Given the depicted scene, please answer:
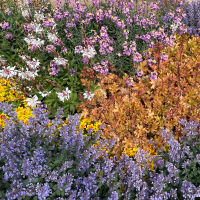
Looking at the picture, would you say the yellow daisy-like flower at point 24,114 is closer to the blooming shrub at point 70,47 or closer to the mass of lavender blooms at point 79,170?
the blooming shrub at point 70,47

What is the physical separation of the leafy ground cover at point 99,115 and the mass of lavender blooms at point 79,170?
0.04ft

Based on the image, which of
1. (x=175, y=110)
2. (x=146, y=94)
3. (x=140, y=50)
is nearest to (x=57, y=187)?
(x=175, y=110)

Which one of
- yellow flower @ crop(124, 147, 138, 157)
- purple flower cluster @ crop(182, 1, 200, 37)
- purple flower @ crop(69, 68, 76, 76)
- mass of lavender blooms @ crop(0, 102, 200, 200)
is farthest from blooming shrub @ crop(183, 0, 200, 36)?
yellow flower @ crop(124, 147, 138, 157)

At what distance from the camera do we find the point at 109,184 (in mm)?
2254

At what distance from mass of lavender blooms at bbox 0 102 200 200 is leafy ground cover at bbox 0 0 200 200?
1 cm

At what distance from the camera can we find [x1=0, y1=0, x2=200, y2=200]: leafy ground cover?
7.24 ft

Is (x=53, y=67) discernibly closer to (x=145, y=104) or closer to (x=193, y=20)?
(x=145, y=104)

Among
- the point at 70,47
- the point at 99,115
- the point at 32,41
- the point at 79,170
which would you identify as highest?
the point at 70,47

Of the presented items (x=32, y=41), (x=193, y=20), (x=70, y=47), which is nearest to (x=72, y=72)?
(x=32, y=41)

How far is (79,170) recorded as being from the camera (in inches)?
89.7

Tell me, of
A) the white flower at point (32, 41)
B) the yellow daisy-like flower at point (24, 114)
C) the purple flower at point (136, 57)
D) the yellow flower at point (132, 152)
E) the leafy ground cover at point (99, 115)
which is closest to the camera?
the leafy ground cover at point (99, 115)

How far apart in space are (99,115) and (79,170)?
4.27 feet

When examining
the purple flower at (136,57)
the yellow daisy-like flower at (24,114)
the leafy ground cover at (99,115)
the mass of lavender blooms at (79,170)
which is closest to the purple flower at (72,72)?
the leafy ground cover at (99,115)

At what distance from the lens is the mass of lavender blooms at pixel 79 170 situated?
6.80ft
